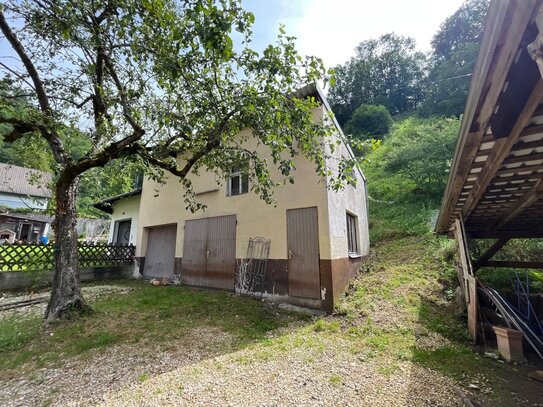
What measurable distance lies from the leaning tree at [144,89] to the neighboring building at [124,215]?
18.2 feet

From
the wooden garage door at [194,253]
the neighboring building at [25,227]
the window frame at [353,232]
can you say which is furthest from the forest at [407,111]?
the neighboring building at [25,227]

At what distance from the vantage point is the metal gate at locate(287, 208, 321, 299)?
5.39 m

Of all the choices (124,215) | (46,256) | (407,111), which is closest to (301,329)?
(46,256)

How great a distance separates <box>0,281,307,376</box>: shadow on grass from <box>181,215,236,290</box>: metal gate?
0.75m

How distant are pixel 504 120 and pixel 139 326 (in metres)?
5.68

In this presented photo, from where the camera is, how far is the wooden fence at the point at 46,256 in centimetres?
738

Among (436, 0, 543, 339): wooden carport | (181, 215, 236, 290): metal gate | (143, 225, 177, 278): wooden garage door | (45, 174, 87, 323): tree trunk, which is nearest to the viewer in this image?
(436, 0, 543, 339): wooden carport

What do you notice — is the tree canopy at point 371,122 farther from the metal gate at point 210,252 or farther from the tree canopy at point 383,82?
the metal gate at point 210,252

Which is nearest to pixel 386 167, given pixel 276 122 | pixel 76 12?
pixel 276 122

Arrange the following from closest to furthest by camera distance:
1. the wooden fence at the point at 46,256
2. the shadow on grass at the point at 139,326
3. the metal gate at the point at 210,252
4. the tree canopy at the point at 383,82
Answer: the shadow on grass at the point at 139,326
the metal gate at the point at 210,252
the wooden fence at the point at 46,256
the tree canopy at the point at 383,82

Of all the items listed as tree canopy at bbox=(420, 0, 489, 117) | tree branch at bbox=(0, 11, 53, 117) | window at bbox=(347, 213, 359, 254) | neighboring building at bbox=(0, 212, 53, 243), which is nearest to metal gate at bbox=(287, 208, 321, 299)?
window at bbox=(347, 213, 359, 254)

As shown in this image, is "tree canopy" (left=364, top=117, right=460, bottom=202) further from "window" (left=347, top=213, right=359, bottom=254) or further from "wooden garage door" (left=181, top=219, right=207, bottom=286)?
"wooden garage door" (left=181, top=219, right=207, bottom=286)

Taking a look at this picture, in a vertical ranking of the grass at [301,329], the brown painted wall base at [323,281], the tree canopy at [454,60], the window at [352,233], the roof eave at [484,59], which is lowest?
the grass at [301,329]

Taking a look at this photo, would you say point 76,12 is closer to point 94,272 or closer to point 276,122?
point 276,122
